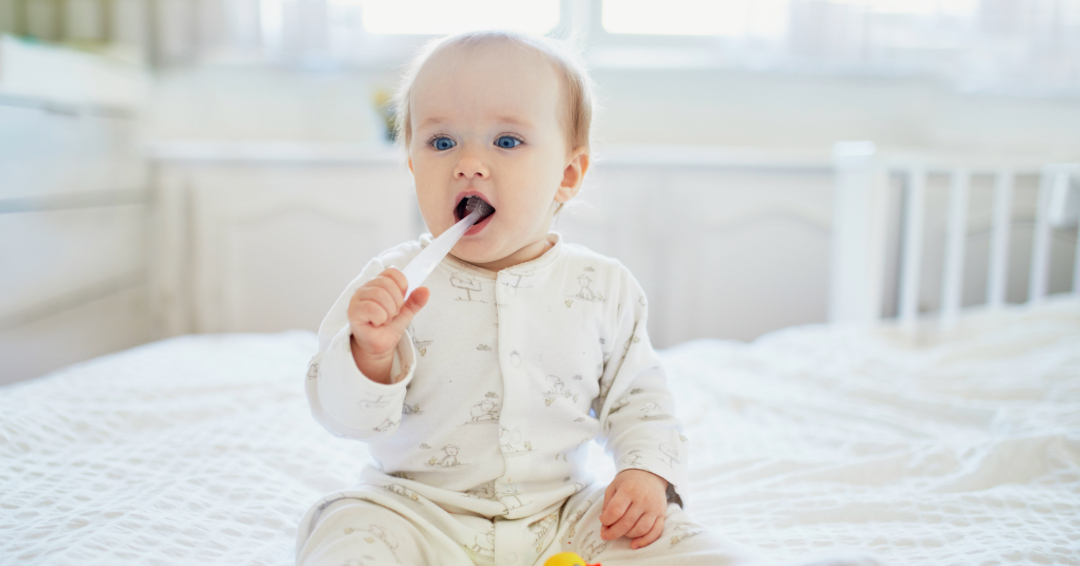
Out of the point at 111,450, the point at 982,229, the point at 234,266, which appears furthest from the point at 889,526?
the point at 234,266

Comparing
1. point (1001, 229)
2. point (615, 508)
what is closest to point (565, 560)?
point (615, 508)

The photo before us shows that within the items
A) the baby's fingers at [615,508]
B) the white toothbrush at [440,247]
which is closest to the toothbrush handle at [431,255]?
the white toothbrush at [440,247]

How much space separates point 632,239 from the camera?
1.96 meters

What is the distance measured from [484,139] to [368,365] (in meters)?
0.21

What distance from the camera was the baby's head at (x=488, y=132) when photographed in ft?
1.97

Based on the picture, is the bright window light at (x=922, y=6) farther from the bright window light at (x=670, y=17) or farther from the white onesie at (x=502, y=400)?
the white onesie at (x=502, y=400)

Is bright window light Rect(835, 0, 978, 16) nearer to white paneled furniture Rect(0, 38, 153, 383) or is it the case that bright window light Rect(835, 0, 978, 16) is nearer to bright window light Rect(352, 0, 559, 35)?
bright window light Rect(352, 0, 559, 35)

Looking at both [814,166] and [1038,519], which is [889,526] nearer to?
[1038,519]

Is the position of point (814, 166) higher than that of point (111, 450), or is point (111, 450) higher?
point (814, 166)

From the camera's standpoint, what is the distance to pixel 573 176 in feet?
2.31

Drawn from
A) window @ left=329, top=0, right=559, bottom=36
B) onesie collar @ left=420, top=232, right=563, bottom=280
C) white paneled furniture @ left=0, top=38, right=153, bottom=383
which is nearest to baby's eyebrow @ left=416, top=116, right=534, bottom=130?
onesie collar @ left=420, top=232, right=563, bottom=280

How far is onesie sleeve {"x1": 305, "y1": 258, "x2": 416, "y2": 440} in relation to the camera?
0.54 m

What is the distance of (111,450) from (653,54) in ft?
6.09

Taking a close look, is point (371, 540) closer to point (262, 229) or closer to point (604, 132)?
point (262, 229)
